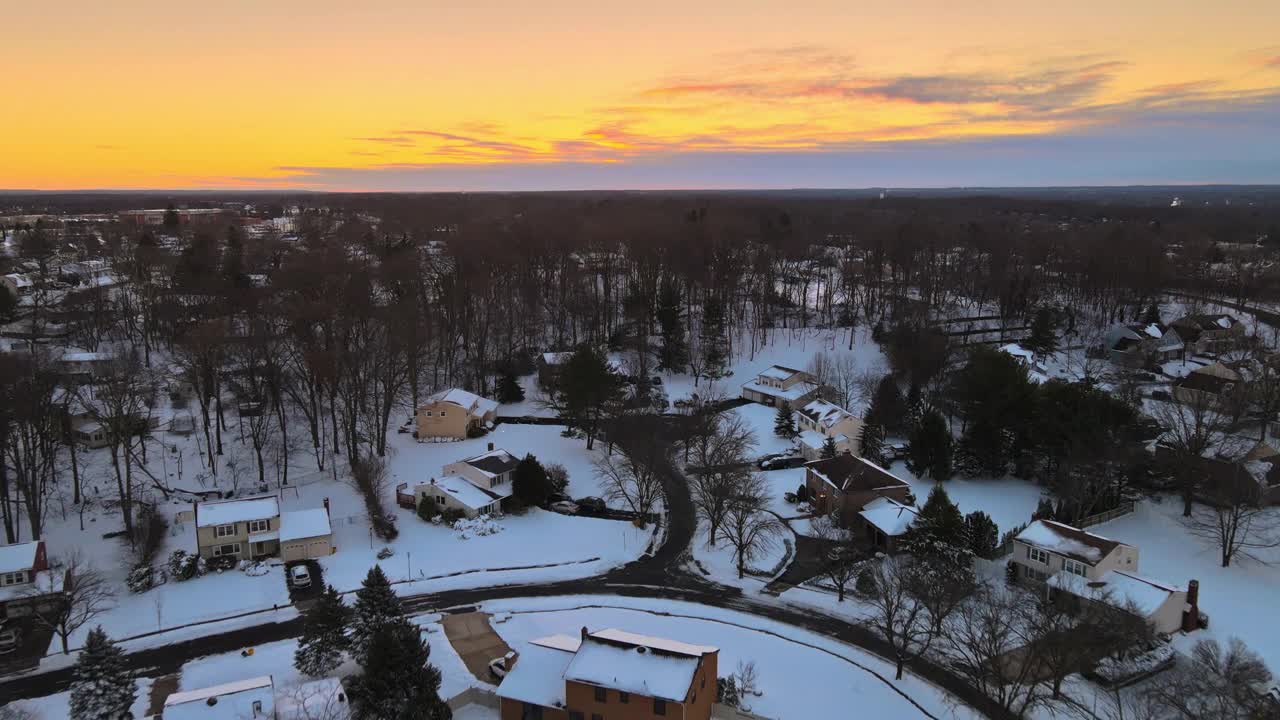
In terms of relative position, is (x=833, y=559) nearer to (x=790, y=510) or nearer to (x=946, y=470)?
(x=790, y=510)

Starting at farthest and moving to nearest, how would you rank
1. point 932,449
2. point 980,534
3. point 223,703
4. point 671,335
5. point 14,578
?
point 671,335
point 932,449
point 980,534
point 14,578
point 223,703

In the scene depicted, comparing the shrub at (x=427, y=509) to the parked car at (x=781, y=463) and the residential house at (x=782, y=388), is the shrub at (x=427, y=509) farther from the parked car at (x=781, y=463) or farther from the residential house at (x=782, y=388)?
the residential house at (x=782, y=388)

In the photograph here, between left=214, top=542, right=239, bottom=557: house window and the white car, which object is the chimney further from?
left=214, top=542, right=239, bottom=557: house window

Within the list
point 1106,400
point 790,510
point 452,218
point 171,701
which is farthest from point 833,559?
point 452,218

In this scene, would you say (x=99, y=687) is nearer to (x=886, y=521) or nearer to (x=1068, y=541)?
(x=886, y=521)

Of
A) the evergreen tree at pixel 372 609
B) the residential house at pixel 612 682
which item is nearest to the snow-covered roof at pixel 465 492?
the evergreen tree at pixel 372 609

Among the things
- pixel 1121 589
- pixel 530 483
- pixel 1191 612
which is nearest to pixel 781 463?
pixel 530 483

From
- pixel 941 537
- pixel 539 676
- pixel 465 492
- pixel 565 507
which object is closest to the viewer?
pixel 539 676

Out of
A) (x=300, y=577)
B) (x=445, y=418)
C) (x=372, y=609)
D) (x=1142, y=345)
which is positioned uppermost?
(x=1142, y=345)
